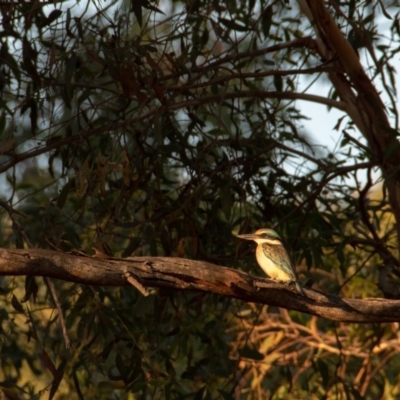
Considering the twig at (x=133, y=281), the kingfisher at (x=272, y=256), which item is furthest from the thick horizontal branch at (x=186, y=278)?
the kingfisher at (x=272, y=256)

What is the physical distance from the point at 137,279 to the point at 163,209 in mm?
1269

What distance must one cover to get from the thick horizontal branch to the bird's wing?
0.45m

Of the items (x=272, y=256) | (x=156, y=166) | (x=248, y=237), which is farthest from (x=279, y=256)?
(x=156, y=166)

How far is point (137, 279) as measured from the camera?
2459 millimetres

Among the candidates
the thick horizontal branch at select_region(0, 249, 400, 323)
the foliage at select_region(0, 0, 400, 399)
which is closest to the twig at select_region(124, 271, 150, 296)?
the thick horizontal branch at select_region(0, 249, 400, 323)

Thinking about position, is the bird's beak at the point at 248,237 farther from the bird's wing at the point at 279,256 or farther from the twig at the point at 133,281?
the twig at the point at 133,281

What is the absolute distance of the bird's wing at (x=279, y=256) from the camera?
3363mm

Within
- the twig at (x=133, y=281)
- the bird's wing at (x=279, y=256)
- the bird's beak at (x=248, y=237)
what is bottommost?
the twig at (x=133, y=281)

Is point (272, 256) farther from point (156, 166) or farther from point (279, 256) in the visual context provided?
point (156, 166)

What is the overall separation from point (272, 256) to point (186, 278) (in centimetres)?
92

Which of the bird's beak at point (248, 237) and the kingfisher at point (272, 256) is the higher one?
the bird's beak at point (248, 237)

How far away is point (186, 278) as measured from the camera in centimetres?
260

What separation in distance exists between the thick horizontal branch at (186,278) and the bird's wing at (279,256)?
0.45 metres

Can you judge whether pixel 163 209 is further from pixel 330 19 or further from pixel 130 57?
pixel 330 19
